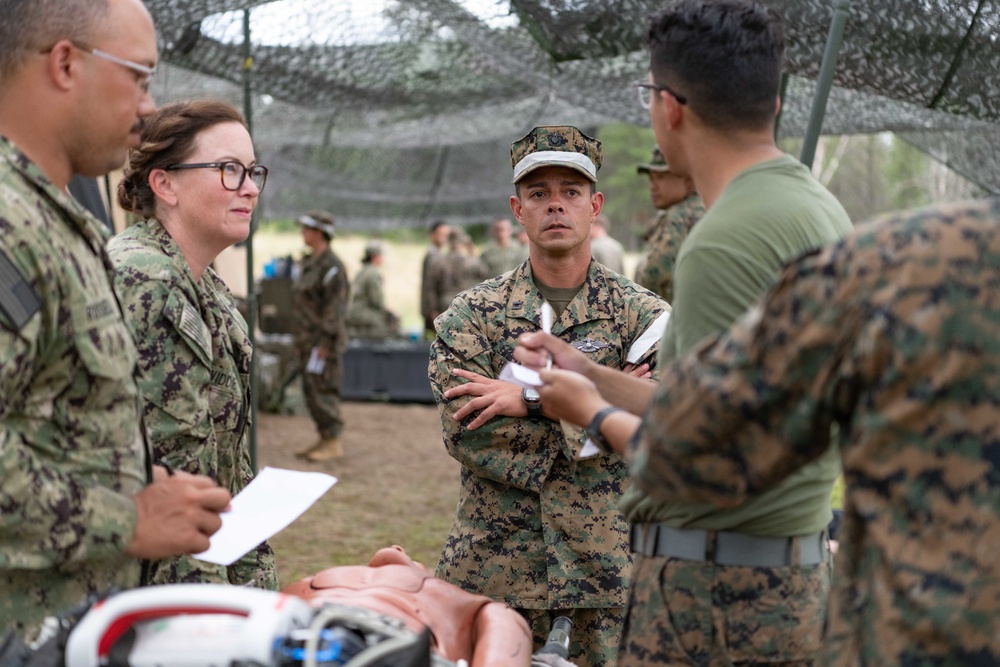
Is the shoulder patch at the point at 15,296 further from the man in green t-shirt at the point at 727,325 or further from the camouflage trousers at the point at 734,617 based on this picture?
the camouflage trousers at the point at 734,617

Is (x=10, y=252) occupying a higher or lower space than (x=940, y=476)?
higher

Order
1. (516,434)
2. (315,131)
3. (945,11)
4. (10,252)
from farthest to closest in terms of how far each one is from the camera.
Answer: (315,131) → (945,11) → (516,434) → (10,252)

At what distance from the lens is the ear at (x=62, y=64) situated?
2.05 m

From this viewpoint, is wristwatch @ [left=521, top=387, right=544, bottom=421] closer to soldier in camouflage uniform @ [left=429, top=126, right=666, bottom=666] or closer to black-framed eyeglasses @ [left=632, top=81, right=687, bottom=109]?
soldier in camouflage uniform @ [left=429, top=126, right=666, bottom=666]

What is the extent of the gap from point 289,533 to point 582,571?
15.5ft

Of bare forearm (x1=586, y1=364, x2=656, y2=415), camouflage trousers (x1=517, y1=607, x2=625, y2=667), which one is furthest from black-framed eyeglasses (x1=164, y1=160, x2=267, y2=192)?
camouflage trousers (x1=517, y1=607, x2=625, y2=667)

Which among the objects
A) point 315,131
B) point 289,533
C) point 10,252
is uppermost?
point 315,131

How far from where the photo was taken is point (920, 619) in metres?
1.61

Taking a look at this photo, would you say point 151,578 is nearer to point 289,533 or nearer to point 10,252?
point 10,252

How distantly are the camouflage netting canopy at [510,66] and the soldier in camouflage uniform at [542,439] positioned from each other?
5.89ft

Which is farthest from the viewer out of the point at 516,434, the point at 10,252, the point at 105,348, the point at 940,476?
the point at 516,434

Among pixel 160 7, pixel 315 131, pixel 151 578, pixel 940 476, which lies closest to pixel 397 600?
pixel 151 578

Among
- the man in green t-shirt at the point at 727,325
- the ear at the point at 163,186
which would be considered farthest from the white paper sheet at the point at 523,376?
the ear at the point at 163,186

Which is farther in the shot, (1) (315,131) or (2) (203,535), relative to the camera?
(1) (315,131)
